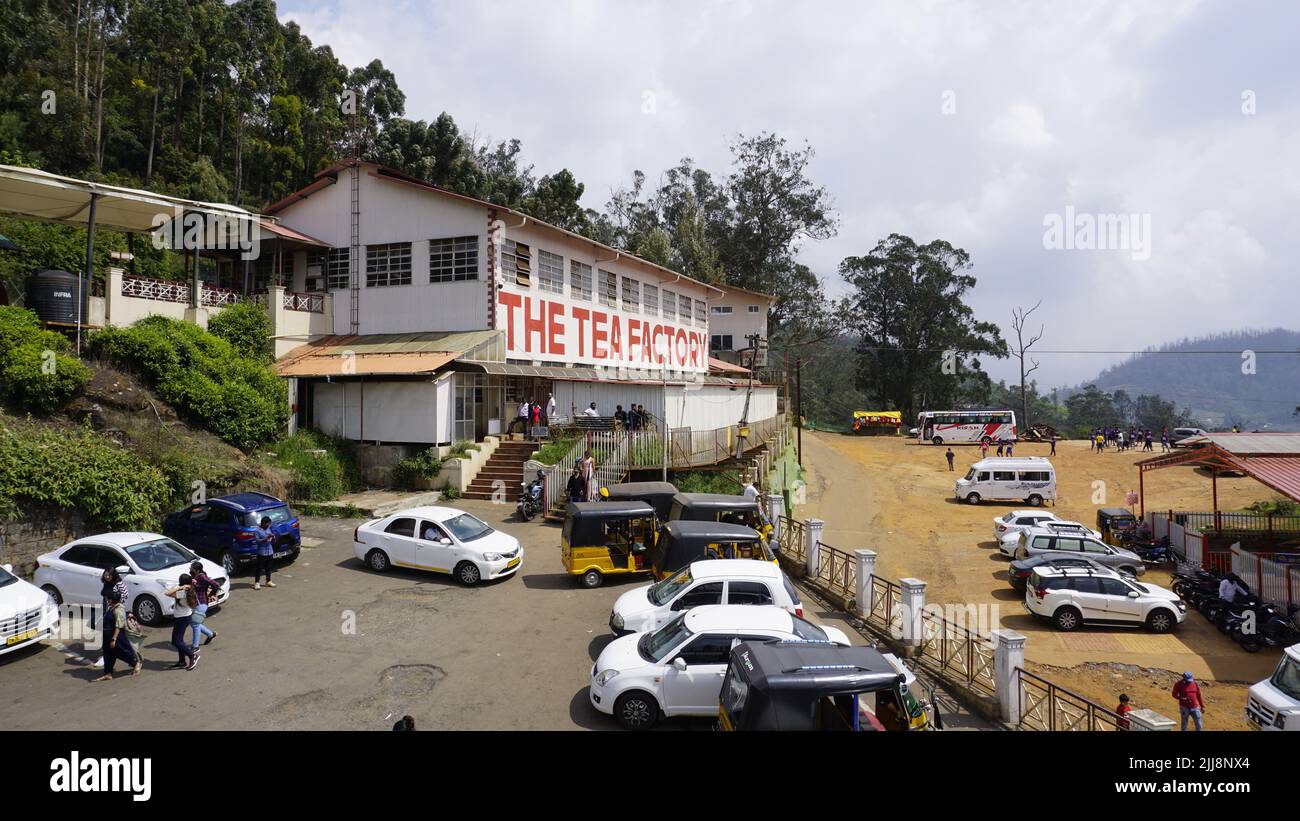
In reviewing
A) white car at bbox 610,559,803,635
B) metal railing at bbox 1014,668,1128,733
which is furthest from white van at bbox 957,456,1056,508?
white car at bbox 610,559,803,635

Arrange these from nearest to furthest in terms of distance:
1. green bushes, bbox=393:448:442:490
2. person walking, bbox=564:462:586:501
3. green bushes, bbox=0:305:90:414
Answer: green bushes, bbox=0:305:90:414 < person walking, bbox=564:462:586:501 < green bushes, bbox=393:448:442:490

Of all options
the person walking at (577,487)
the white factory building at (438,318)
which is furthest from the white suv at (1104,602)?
the white factory building at (438,318)

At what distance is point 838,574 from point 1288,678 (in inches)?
301

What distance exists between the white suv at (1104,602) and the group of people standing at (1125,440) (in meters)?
38.0

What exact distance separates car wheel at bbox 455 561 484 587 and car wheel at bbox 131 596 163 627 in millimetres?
5363

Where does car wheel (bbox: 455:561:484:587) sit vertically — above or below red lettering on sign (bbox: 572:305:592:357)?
below

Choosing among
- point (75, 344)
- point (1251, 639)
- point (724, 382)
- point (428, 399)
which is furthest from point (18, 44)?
point (1251, 639)

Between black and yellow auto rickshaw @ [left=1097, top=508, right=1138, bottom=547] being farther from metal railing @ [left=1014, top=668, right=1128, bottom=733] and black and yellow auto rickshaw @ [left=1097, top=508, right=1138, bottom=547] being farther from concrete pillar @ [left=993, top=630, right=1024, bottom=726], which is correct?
concrete pillar @ [left=993, top=630, right=1024, bottom=726]

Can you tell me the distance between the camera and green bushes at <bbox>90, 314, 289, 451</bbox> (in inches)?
785

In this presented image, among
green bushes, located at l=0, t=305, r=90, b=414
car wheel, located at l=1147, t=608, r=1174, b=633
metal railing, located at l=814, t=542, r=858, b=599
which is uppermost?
green bushes, located at l=0, t=305, r=90, b=414

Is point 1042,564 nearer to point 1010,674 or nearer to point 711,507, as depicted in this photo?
point 711,507

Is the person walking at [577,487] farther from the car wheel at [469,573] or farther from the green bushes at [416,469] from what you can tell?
the car wheel at [469,573]

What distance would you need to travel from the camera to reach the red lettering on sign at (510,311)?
2700 centimetres
